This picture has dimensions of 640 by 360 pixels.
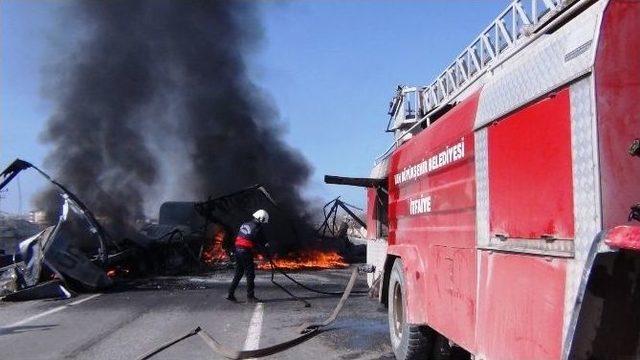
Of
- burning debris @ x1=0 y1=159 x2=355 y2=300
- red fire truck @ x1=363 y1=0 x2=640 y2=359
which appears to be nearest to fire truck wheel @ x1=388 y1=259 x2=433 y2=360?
red fire truck @ x1=363 y1=0 x2=640 y2=359

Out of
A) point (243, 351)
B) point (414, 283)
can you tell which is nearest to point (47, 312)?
point (243, 351)

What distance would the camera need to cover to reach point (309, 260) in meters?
19.7

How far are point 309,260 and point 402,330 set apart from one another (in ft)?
47.0

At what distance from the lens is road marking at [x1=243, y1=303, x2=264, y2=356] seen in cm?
649

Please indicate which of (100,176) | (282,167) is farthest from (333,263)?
(100,176)

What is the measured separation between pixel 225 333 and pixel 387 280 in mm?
2146

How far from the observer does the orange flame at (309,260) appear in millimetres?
18312

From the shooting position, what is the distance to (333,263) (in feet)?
63.8

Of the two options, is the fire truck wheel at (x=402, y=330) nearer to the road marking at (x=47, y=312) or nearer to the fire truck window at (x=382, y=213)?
the fire truck window at (x=382, y=213)

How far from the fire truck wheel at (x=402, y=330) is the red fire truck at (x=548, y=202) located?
0.42m

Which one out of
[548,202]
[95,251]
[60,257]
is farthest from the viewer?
[95,251]

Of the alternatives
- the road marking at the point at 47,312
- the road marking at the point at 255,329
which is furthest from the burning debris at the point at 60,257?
the road marking at the point at 255,329

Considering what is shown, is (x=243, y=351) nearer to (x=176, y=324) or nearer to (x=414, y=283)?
(x=414, y=283)

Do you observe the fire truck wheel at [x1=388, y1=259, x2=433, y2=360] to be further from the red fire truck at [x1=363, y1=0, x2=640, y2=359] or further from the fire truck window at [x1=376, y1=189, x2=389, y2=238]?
the fire truck window at [x1=376, y1=189, x2=389, y2=238]
